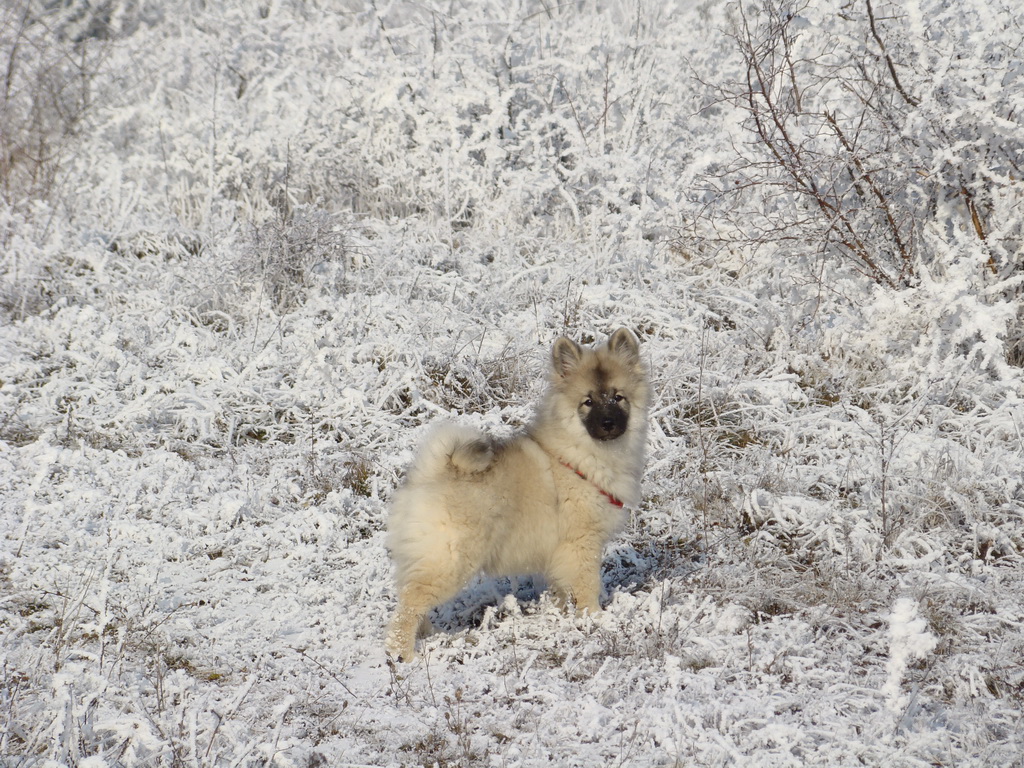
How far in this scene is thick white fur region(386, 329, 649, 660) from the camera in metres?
4.02

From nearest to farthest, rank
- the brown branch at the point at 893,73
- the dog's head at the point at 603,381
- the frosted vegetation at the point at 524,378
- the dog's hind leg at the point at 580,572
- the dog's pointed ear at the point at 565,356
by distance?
the frosted vegetation at the point at 524,378, the dog's hind leg at the point at 580,572, the dog's head at the point at 603,381, the dog's pointed ear at the point at 565,356, the brown branch at the point at 893,73

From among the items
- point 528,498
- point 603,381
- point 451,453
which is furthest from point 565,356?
point 451,453

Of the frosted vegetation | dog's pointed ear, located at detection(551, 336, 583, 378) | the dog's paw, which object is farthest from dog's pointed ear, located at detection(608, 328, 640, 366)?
the dog's paw

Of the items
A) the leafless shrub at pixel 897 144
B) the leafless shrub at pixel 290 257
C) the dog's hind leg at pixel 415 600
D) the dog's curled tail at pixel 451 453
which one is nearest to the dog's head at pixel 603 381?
the dog's curled tail at pixel 451 453

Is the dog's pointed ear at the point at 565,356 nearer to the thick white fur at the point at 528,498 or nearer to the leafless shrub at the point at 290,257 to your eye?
the thick white fur at the point at 528,498

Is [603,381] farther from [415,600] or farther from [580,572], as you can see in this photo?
[415,600]

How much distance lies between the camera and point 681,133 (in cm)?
982

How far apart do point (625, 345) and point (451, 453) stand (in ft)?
4.41

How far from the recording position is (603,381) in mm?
4629

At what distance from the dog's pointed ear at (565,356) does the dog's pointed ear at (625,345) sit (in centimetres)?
20

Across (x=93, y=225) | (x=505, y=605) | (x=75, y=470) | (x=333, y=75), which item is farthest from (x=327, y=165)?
(x=505, y=605)

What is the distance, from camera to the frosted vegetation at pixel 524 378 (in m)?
3.50

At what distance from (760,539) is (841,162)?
126 inches

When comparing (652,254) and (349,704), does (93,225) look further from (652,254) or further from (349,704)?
(349,704)
